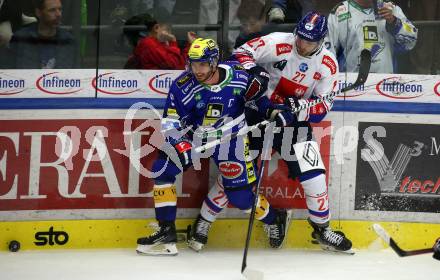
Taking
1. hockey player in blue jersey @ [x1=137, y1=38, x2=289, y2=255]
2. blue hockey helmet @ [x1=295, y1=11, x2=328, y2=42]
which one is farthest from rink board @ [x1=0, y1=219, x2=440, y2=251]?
blue hockey helmet @ [x1=295, y1=11, x2=328, y2=42]

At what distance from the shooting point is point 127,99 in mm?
6363

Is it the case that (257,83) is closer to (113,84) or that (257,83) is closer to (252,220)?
(252,220)

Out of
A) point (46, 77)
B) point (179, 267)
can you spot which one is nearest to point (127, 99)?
point (46, 77)

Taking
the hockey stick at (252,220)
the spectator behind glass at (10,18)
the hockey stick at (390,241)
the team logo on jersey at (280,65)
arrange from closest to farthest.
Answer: the hockey stick at (390,241) < the hockey stick at (252,220) < the spectator behind glass at (10,18) < the team logo on jersey at (280,65)

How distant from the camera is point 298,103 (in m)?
6.20

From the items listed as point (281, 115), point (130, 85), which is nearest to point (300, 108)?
point (281, 115)

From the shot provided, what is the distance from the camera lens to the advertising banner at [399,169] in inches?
261

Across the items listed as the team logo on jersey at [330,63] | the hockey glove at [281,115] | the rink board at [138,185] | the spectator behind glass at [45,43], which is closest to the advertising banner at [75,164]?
the rink board at [138,185]

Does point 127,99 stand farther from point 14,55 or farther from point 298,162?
point 298,162

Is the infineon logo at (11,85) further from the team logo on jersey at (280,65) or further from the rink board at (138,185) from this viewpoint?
the team logo on jersey at (280,65)

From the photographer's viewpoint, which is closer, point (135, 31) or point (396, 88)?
point (135, 31)

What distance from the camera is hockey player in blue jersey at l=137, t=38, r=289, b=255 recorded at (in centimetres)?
609

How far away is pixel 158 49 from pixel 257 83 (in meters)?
0.72

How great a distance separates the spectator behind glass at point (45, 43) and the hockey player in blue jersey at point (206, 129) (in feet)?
2.49
